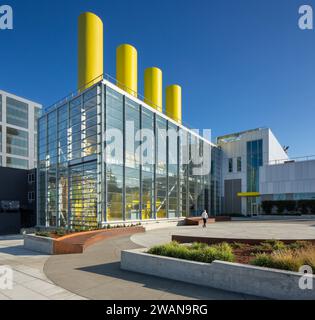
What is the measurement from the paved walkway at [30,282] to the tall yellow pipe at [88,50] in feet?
70.2

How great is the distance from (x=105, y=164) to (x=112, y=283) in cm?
1503

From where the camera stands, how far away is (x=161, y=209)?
97.4ft

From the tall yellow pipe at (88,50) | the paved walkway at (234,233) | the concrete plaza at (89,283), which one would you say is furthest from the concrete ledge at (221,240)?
the tall yellow pipe at (88,50)

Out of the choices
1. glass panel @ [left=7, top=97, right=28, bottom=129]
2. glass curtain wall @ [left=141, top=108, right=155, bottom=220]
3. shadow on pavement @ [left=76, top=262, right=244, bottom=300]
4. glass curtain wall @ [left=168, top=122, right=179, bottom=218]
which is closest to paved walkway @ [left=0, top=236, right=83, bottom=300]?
shadow on pavement @ [left=76, top=262, right=244, bottom=300]

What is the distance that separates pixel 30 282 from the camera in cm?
827

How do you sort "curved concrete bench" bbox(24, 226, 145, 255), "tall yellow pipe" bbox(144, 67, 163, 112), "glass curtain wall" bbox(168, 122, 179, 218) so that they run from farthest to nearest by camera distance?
"tall yellow pipe" bbox(144, 67, 163, 112) < "glass curtain wall" bbox(168, 122, 179, 218) < "curved concrete bench" bbox(24, 226, 145, 255)

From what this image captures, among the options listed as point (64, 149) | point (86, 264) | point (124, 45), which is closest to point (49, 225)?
point (64, 149)

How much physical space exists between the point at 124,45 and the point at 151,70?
7.48m

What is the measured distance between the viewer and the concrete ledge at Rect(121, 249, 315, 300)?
6301 mm

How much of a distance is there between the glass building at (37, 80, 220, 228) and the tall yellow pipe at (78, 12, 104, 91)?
15.1ft

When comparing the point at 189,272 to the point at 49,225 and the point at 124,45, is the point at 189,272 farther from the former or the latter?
the point at 124,45

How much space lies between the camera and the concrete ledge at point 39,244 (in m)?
13.3

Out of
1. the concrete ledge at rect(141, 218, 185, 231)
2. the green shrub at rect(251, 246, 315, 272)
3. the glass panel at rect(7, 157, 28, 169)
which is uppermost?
the glass panel at rect(7, 157, 28, 169)

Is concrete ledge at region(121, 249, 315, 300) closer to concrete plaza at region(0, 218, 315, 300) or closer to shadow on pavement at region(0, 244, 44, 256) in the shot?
concrete plaza at region(0, 218, 315, 300)
